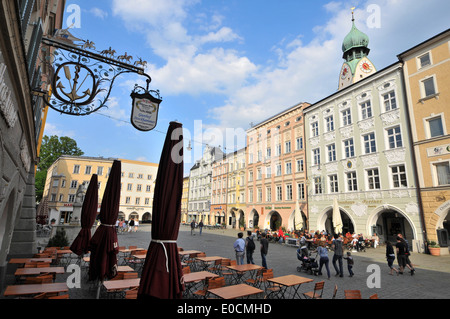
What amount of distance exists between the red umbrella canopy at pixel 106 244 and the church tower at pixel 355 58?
32116 mm

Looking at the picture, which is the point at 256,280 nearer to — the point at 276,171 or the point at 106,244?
the point at 106,244

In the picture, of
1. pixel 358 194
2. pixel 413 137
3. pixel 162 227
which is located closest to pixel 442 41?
pixel 413 137

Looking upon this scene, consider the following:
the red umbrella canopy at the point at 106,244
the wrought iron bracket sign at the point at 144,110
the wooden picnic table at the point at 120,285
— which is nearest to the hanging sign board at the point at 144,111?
the wrought iron bracket sign at the point at 144,110

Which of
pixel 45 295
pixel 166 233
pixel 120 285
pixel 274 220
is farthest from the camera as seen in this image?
pixel 274 220

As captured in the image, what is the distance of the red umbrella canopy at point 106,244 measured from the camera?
6.35 meters

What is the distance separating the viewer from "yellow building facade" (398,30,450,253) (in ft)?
56.5

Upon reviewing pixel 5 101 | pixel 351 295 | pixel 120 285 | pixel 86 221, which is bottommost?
pixel 351 295

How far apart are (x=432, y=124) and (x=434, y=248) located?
8923mm

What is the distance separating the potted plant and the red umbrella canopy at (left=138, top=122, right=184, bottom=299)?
19.8 metres

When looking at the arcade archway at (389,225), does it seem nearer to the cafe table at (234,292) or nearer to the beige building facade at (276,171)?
the beige building facade at (276,171)

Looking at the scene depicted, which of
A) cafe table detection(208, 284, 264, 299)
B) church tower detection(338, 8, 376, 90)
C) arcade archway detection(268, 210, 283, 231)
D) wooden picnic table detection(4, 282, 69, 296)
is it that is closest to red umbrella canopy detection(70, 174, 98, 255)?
wooden picnic table detection(4, 282, 69, 296)

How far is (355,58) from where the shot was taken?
32.8 meters

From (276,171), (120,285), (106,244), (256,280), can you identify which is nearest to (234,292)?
(256,280)

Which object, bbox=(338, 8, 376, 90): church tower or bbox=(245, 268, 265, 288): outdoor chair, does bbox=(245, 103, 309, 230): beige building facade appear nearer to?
bbox=(338, 8, 376, 90): church tower
